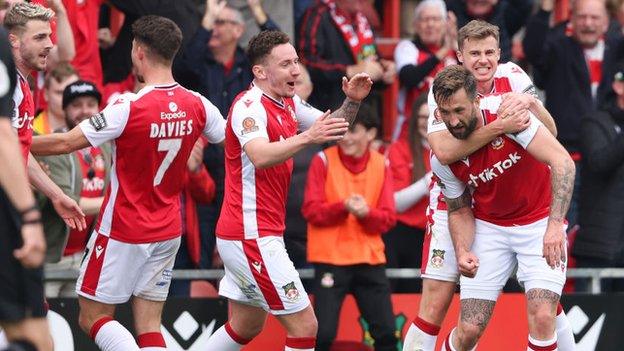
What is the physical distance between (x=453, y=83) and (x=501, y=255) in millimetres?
1332

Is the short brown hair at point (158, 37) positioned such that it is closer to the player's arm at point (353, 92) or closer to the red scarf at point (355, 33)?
the player's arm at point (353, 92)

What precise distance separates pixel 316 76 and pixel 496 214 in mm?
3217

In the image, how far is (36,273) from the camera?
6738 mm

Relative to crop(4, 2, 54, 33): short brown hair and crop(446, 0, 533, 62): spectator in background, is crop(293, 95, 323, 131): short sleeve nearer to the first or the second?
crop(4, 2, 54, 33): short brown hair

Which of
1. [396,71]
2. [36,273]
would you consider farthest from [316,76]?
[36,273]

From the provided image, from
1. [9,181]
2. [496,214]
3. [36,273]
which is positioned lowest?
[496,214]

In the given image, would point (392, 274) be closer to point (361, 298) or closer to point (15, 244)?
point (361, 298)

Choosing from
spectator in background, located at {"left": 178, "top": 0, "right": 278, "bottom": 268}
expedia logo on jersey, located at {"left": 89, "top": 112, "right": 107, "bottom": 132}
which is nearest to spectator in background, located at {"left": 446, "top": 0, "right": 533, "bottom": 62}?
spectator in background, located at {"left": 178, "top": 0, "right": 278, "bottom": 268}

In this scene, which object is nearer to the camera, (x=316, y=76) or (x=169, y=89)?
(x=169, y=89)

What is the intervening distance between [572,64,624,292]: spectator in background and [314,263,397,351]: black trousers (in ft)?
5.83

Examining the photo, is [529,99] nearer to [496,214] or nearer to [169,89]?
[496,214]

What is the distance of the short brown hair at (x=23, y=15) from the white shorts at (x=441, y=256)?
2.99m

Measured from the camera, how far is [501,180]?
9.19 m

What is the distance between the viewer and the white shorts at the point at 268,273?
361 inches
